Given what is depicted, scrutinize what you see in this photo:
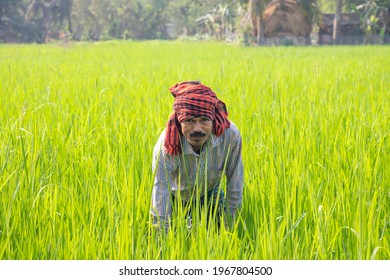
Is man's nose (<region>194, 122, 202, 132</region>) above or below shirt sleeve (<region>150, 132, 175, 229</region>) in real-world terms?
above

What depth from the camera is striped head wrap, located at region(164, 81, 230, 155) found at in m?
1.43

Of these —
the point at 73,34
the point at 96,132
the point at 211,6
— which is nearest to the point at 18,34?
the point at 73,34

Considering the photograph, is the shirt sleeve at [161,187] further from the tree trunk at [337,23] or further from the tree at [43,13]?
the tree at [43,13]

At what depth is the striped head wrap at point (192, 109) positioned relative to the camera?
143 cm

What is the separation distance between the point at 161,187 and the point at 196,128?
22cm

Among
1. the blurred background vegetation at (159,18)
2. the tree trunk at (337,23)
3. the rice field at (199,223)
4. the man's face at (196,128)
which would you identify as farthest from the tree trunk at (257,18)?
the man's face at (196,128)

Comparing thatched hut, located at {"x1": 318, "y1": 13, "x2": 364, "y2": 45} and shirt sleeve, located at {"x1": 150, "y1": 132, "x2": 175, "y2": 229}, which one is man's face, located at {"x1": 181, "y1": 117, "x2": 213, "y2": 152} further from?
thatched hut, located at {"x1": 318, "y1": 13, "x2": 364, "y2": 45}

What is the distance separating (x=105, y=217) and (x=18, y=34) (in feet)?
98.2

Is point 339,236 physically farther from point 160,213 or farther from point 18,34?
point 18,34

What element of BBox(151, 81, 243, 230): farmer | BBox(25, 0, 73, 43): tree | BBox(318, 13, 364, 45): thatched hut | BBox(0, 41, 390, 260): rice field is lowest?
BBox(0, 41, 390, 260): rice field

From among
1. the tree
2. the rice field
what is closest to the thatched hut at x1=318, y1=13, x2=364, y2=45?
the tree

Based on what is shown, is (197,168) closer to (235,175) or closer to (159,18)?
(235,175)

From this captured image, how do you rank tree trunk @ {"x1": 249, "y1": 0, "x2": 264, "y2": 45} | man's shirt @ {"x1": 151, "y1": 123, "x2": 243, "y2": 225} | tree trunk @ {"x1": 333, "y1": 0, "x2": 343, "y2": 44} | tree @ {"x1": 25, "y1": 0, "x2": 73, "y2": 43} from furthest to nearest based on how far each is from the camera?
tree @ {"x1": 25, "y1": 0, "x2": 73, "y2": 43} → tree trunk @ {"x1": 333, "y1": 0, "x2": 343, "y2": 44} → tree trunk @ {"x1": 249, "y1": 0, "x2": 264, "y2": 45} → man's shirt @ {"x1": 151, "y1": 123, "x2": 243, "y2": 225}
